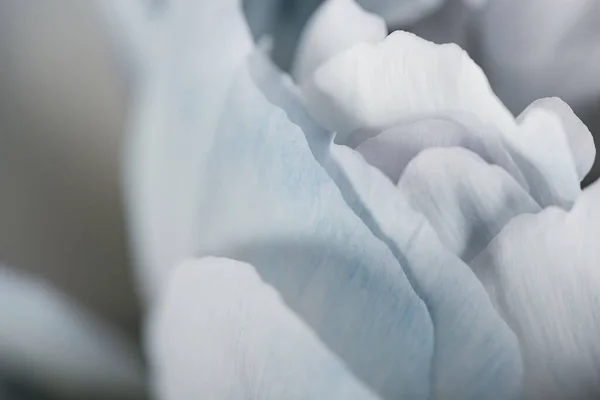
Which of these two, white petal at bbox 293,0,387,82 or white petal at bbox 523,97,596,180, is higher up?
white petal at bbox 293,0,387,82

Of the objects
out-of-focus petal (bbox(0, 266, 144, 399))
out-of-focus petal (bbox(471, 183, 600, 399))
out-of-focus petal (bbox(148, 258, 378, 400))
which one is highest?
out-of-focus petal (bbox(0, 266, 144, 399))

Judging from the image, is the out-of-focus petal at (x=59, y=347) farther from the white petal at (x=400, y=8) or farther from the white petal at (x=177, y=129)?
the white petal at (x=400, y=8)

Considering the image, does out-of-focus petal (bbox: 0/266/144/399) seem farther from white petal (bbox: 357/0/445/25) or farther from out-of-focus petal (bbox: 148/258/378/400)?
white petal (bbox: 357/0/445/25)

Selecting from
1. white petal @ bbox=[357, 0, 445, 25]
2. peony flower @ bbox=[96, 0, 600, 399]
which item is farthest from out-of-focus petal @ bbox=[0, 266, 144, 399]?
white petal @ bbox=[357, 0, 445, 25]

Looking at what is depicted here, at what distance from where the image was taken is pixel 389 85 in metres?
0.19

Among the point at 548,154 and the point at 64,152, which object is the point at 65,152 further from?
the point at 548,154

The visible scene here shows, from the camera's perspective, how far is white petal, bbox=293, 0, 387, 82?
0.66 ft

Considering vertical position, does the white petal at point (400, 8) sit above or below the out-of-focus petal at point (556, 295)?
above

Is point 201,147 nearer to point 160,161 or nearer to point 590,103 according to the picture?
point 160,161

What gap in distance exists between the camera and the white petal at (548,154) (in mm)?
174

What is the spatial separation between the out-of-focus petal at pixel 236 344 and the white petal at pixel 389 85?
6 centimetres

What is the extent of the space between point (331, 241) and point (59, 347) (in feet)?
0.16

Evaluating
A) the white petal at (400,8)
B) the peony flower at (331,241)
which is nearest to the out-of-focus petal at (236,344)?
the peony flower at (331,241)

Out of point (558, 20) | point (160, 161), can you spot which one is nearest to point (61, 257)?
point (160, 161)
